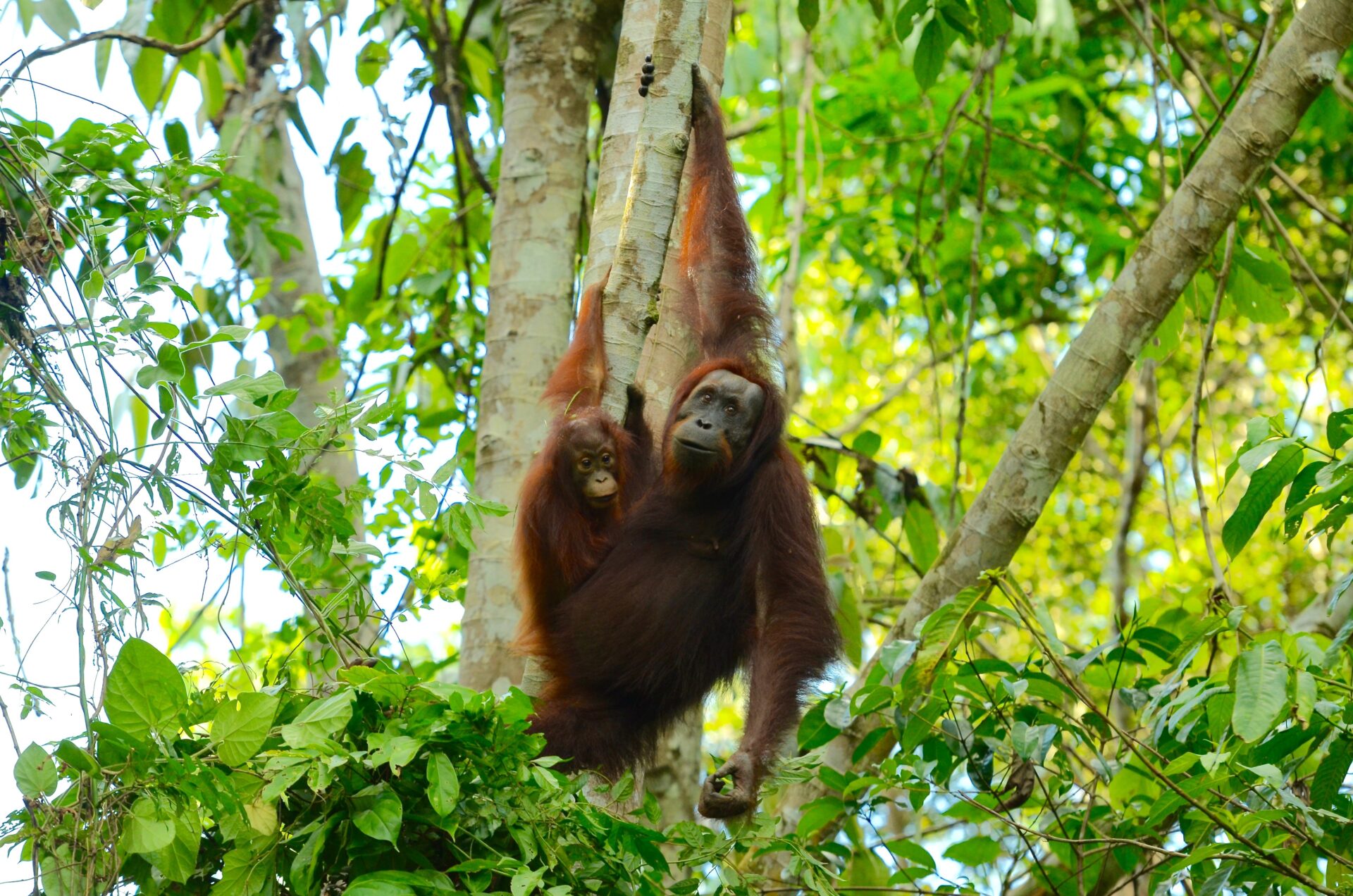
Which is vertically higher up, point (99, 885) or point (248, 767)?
point (248, 767)

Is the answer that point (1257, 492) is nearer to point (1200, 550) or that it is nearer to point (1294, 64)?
point (1294, 64)

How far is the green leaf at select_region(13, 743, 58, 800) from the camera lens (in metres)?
2.08

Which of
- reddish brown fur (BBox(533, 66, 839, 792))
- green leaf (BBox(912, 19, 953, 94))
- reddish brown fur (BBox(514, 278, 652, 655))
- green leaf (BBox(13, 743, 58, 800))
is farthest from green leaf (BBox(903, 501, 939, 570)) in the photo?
green leaf (BBox(13, 743, 58, 800))

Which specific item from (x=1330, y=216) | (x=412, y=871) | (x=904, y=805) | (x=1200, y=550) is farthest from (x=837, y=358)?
(x=412, y=871)

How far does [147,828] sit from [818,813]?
2.30m

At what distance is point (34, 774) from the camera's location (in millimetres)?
2086

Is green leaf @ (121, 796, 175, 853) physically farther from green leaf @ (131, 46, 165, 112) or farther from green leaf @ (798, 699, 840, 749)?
green leaf @ (131, 46, 165, 112)

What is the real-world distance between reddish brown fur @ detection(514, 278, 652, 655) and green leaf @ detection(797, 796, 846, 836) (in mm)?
990

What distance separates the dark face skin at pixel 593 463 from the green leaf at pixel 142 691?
1947 millimetres

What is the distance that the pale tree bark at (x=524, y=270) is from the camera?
4.64 metres

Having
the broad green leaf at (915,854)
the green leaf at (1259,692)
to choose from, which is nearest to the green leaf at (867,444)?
the broad green leaf at (915,854)

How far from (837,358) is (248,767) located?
12.0 metres

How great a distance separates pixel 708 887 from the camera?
313 cm

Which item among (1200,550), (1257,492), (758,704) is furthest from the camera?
(1200,550)
